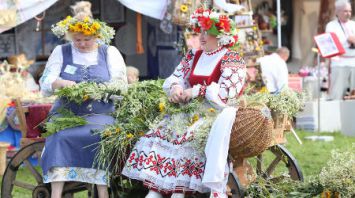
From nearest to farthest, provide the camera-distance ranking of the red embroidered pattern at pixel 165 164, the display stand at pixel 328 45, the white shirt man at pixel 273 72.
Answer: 1. the red embroidered pattern at pixel 165 164
2. the display stand at pixel 328 45
3. the white shirt man at pixel 273 72

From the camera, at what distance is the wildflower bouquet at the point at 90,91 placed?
19.2 feet

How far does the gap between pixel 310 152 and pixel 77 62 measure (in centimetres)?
438

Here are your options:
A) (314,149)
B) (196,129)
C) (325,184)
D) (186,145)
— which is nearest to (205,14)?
(196,129)

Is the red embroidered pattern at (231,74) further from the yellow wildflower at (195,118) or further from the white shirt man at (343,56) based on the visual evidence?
the white shirt man at (343,56)

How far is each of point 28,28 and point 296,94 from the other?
7.57 m

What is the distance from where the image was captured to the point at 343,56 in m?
12.5

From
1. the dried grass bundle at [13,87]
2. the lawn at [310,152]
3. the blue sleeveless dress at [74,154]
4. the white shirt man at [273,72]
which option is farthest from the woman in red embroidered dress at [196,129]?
the white shirt man at [273,72]

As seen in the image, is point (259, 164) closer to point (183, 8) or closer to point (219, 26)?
point (219, 26)

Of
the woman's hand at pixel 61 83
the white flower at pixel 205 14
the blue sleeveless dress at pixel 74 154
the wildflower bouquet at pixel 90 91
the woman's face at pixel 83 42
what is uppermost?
the white flower at pixel 205 14

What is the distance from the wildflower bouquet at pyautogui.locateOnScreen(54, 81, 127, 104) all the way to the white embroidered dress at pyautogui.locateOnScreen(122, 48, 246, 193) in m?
0.44

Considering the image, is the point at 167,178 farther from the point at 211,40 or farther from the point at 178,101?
the point at 211,40

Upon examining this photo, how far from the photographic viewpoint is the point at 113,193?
5898 mm

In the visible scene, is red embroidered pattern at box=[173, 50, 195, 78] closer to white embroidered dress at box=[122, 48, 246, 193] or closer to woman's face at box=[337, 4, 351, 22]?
white embroidered dress at box=[122, 48, 246, 193]

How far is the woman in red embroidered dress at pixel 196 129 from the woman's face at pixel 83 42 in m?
0.74
